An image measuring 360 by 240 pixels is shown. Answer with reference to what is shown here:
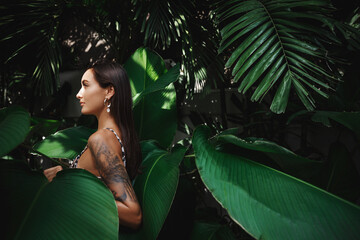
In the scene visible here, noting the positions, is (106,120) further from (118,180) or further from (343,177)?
(343,177)

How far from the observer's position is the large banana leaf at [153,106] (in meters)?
1.05

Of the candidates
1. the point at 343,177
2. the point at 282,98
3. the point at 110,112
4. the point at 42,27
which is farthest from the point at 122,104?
the point at 42,27

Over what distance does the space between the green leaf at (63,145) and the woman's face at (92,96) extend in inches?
10.4

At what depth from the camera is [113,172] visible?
59cm

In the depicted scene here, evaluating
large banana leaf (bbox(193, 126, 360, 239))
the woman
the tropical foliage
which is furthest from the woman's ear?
large banana leaf (bbox(193, 126, 360, 239))

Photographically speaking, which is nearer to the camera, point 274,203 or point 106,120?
point 274,203

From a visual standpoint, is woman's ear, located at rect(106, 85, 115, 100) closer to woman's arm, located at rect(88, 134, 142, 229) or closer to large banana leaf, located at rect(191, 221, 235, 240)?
woman's arm, located at rect(88, 134, 142, 229)

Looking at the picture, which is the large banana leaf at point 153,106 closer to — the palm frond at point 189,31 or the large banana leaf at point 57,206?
the palm frond at point 189,31

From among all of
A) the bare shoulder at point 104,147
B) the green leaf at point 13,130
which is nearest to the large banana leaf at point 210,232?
the bare shoulder at point 104,147

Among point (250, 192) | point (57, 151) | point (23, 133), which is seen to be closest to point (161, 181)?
point (250, 192)

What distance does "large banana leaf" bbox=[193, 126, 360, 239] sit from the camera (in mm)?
438

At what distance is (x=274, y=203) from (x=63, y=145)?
788mm

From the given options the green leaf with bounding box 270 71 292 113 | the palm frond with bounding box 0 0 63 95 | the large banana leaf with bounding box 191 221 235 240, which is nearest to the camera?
the green leaf with bounding box 270 71 292 113

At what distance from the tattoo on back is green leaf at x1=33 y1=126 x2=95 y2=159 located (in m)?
0.35
